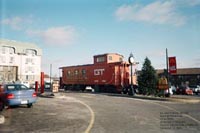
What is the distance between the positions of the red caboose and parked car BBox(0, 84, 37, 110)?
60.9 feet

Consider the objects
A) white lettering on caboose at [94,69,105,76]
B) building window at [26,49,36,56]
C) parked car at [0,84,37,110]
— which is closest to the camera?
parked car at [0,84,37,110]

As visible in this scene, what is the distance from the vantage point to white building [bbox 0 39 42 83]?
61062 mm

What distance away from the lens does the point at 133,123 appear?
10.4 m

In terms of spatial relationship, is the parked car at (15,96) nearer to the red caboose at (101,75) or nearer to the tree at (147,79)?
the tree at (147,79)

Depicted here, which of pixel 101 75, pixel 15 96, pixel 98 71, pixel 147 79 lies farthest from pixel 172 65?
pixel 15 96

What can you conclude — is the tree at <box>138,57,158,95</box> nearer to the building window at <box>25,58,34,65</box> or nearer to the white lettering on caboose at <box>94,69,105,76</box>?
A: the white lettering on caboose at <box>94,69,105,76</box>

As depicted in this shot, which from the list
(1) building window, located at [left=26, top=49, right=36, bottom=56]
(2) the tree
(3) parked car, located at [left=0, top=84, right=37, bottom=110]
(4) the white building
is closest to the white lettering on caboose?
(2) the tree

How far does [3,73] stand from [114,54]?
113 feet

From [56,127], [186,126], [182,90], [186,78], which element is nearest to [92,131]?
[56,127]

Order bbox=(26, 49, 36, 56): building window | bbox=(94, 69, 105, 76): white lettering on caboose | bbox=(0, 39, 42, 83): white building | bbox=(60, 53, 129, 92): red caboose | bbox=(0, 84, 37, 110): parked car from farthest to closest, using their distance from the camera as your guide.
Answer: bbox=(26, 49, 36, 56): building window
bbox=(0, 39, 42, 83): white building
bbox=(94, 69, 105, 76): white lettering on caboose
bbox=(60, 53, 129, 92): red caboose
bbox=(0, 84, 37, 110): parked car

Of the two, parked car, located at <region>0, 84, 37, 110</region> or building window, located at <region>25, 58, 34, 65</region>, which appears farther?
building window, located at <region>25, 58, 34, 65</region>

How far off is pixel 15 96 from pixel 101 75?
20.9m

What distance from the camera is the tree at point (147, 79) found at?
2852 cm

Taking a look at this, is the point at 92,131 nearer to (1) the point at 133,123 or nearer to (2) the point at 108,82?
(1) the point at 133,123
